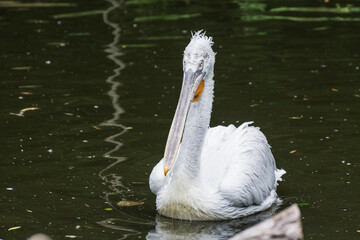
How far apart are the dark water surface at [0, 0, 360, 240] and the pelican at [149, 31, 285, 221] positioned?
0.14 metres

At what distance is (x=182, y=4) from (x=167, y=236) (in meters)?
10.8

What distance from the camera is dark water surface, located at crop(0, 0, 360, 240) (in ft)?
20.9

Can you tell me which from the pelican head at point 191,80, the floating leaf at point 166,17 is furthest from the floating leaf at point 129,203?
the floating leaf at point 166,17

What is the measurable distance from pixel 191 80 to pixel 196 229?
1093 millimetres

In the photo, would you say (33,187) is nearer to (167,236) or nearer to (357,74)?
(167,236)

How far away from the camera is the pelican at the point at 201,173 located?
19.8 feet

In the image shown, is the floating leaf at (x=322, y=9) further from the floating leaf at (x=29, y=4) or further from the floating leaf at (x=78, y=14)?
the floating leaf at (x=29, y=4)

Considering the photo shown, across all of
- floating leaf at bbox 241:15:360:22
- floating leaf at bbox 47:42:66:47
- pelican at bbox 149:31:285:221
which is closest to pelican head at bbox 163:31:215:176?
pelican at bbox 149:31:285:221

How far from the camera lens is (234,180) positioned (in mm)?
6199

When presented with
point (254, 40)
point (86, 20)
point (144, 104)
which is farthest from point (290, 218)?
point (86, 20)

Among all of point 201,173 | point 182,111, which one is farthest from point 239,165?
point 182,111

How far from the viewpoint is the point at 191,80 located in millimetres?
5977

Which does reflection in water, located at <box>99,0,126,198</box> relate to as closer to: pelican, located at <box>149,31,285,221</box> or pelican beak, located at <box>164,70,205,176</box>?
pelican, located at <box>149,31,285,221</box>

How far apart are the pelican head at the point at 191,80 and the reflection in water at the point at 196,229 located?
604mm
